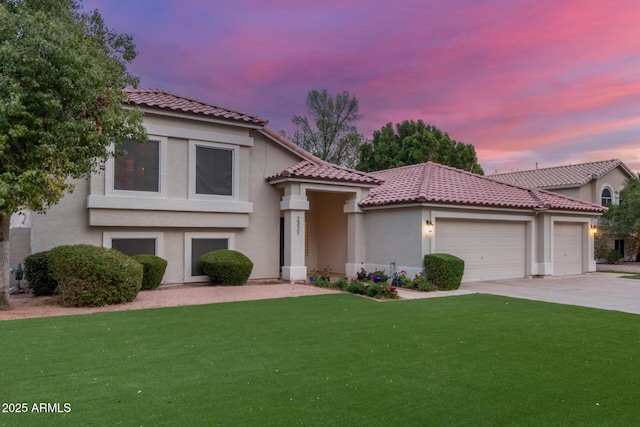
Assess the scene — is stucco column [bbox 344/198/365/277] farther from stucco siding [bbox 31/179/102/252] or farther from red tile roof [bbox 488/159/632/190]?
red tile roof [bbox 488/159/632/190]

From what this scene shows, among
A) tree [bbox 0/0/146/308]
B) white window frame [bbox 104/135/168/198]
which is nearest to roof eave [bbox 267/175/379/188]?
white window frame [bbox 104/135/168/198]

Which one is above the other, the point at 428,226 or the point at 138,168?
the point at 138,168

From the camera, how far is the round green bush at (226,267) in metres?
14.1

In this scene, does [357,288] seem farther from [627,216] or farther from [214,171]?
[627,216]

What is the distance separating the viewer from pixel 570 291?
47.7 ft

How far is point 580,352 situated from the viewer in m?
6.81

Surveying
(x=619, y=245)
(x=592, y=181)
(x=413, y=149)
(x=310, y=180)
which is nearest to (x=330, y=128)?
(x=413, y=149)

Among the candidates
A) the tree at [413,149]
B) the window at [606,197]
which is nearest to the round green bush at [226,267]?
the tree at [413,149]

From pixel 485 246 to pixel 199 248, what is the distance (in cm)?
1097

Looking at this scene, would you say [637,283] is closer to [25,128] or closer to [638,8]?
[638,8]

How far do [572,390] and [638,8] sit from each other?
44.4ft

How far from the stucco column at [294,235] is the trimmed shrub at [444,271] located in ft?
14.5

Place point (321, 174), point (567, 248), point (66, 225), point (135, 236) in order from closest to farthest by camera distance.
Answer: point (66, 225) < point (135, 236) < point (321, 174) < point (567, 248)

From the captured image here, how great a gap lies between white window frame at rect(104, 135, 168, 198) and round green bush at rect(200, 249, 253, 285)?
2.56 meters
